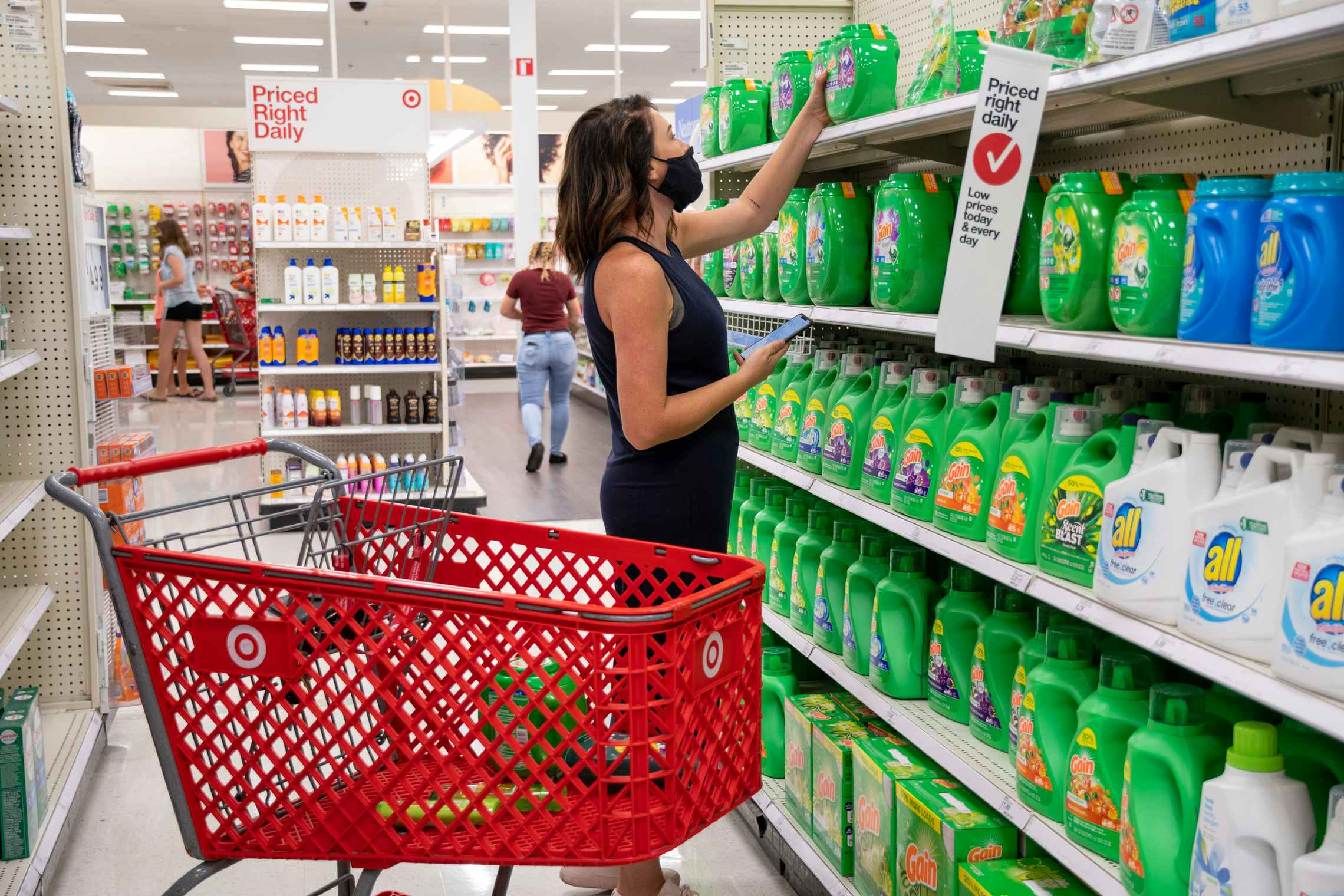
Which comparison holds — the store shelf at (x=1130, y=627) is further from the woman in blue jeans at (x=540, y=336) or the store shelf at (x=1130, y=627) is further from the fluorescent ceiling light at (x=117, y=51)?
the fluorescent ceiling light at (x=117, y=51)

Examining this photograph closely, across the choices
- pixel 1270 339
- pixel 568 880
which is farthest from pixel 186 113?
pixel 1270 339

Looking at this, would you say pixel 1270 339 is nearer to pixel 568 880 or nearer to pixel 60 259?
pixel 568 880

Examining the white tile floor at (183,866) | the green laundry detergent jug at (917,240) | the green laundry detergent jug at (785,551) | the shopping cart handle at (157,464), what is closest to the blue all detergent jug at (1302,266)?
the green laundry detergent jug at (917,240)

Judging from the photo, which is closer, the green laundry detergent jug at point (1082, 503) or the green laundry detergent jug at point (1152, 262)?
the green laundry detergent jug at point (1152, 262)

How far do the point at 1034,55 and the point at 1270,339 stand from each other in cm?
63

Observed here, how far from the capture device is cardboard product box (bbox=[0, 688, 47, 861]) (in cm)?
275

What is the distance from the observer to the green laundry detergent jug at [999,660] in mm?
2264

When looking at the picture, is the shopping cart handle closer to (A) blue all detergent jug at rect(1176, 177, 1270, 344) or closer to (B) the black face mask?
(B) the black face mask

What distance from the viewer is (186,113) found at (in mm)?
19219

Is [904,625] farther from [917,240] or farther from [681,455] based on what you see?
[917,240]

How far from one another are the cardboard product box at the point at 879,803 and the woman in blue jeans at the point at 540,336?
252 inches

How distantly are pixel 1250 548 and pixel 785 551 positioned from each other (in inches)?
70.6

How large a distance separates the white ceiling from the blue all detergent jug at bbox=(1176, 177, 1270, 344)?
39.3 ft

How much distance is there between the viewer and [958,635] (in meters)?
2.45
